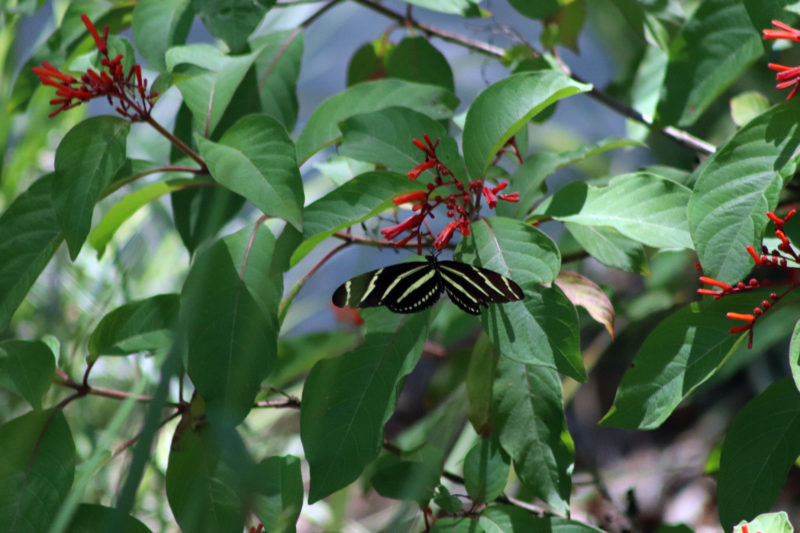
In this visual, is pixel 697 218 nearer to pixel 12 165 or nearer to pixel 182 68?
pixel 182 68

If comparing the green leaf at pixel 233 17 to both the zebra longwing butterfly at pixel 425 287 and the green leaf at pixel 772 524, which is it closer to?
the zebra longwing butterfly at pixel 425 287

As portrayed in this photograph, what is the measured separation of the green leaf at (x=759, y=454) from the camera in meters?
0.80

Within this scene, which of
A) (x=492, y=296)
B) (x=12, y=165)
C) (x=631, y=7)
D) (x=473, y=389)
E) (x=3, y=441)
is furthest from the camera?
(x=12, y=165)

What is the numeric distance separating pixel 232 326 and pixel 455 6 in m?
0.56

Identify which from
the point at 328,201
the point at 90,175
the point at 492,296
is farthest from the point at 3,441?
the point at 492,296

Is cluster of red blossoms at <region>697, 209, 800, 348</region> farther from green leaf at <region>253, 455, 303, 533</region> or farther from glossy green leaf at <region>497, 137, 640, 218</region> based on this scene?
green leaf at <region>253, 455, 303, 533</region>

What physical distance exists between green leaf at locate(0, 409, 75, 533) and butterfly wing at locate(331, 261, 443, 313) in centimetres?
39

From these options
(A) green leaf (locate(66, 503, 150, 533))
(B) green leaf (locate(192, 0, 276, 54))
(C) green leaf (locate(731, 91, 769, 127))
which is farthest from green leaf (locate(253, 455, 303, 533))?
(C) green leaf (locate(731, 91, 769, 127))

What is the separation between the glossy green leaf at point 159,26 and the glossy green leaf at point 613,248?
600mm

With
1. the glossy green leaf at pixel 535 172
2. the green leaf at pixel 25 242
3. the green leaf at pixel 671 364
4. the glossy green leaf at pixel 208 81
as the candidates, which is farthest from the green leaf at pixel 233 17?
the green leaf at pixel 671 364

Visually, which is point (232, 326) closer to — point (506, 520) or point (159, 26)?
point (506, 520)

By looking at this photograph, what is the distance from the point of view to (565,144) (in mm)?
2553

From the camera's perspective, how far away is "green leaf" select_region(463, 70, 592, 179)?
2.64 feet

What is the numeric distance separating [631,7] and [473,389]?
2.02ft
